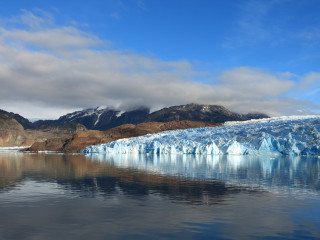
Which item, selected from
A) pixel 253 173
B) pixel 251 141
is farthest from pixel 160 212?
pixel 251 141

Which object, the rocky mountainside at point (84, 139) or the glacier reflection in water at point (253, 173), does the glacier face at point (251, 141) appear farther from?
the rocky mountainside at point (84, 139)

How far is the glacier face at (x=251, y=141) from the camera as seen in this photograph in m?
83.2

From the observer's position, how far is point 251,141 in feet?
294

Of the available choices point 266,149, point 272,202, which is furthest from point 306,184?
point 266,149

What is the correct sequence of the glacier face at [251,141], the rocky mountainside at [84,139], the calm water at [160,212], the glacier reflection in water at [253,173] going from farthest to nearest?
the rocky mountainside at [84,139] < the glacier face at [251,141] < the glacier reflection in water at [253,173] < the calm water at [160,212]

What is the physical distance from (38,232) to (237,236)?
30.0 ft

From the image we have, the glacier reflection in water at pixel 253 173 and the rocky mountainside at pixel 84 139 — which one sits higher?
the rocky mountainside at pixel 84 139

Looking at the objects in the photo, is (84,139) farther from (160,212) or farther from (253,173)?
(160,212)

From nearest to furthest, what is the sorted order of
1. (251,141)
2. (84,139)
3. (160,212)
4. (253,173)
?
1. (160,212)
2. (253,173)
3. (251,141)
4. (84,139)

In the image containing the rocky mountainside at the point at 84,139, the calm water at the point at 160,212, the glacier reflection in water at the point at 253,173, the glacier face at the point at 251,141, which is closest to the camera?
the calm water at the point at 160,212

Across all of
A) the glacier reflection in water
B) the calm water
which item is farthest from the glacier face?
the calm water

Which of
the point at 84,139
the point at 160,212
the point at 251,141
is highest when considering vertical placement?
the point at 84,139

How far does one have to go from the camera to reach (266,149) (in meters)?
88.4

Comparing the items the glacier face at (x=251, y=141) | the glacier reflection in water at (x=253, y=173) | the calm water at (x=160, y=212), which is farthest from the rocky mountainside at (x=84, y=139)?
the calm water at (x=160, y=212)
